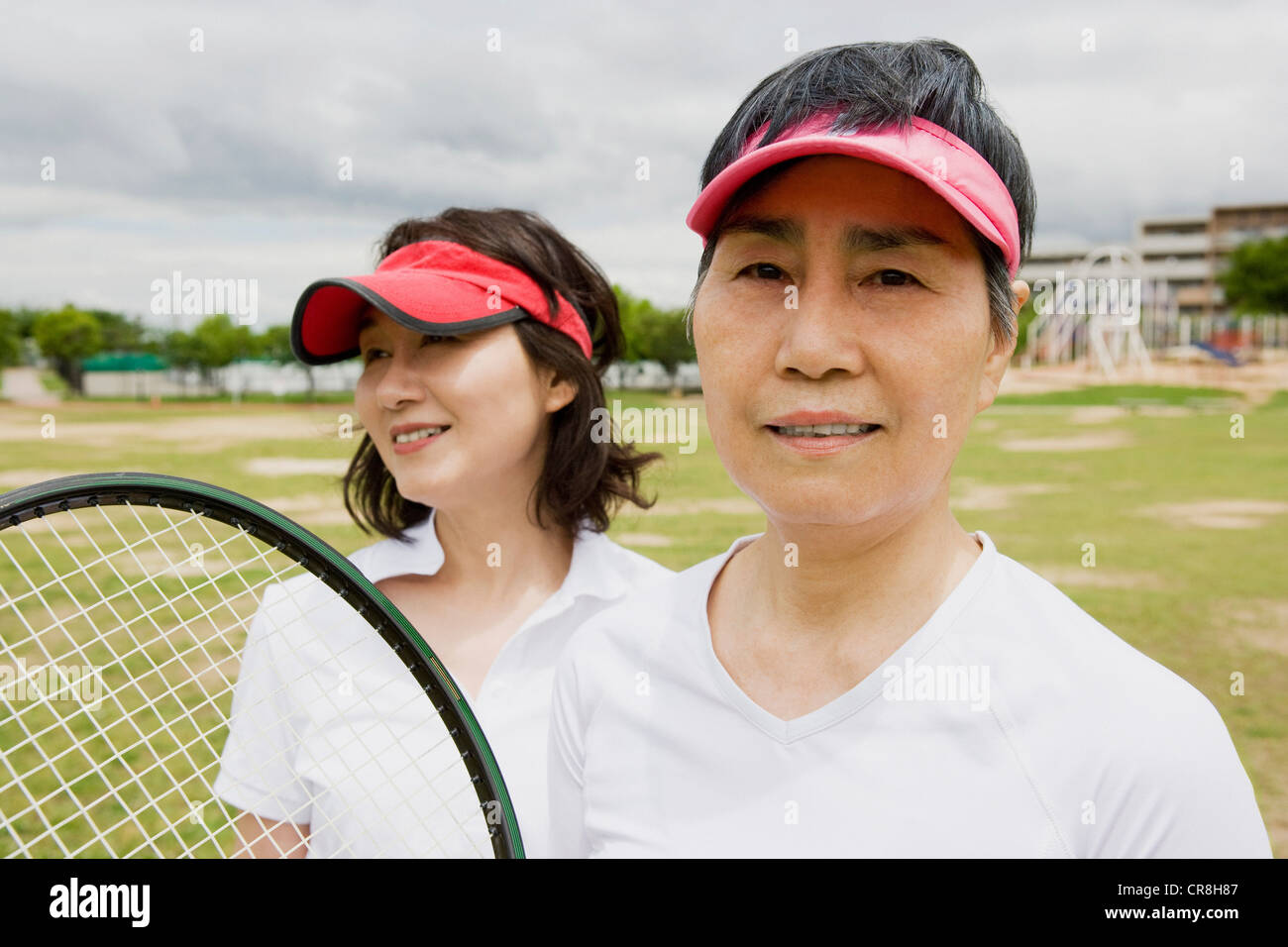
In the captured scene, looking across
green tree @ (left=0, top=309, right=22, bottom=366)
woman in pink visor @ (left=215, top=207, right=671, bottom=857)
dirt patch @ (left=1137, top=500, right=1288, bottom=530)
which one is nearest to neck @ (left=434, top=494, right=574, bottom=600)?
woman in pink visor @ (left=215, top=207, right=671, bottom=857)

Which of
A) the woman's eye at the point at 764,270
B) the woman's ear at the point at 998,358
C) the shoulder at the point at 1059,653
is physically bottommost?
the shoulder at the point at 1059,653

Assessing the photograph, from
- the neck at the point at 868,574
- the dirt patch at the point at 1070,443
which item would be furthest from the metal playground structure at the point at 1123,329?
the neck at the point at 868,574

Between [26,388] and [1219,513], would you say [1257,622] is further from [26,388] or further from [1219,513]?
[26,388]

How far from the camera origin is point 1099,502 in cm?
1433

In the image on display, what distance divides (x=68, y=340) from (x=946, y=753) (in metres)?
54.6

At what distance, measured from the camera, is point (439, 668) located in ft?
6.02

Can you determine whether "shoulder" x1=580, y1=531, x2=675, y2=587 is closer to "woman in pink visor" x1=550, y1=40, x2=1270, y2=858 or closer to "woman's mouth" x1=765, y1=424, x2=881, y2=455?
"woman in pink visor" x1=550, y1=40, x2=1270, y2=858

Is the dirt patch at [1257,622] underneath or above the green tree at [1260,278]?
underneath

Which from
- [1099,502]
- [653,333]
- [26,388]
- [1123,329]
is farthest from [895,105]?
[26,388]

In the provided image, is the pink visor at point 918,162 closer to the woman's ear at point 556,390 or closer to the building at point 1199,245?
the woman's ear at point 556,390

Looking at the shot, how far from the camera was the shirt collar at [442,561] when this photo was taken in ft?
7.97

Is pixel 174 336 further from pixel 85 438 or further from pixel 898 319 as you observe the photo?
pixel 898 319

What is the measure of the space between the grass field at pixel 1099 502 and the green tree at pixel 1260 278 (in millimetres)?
27248

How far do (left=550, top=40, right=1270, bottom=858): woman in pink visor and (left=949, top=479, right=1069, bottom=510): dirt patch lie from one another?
1233cm
